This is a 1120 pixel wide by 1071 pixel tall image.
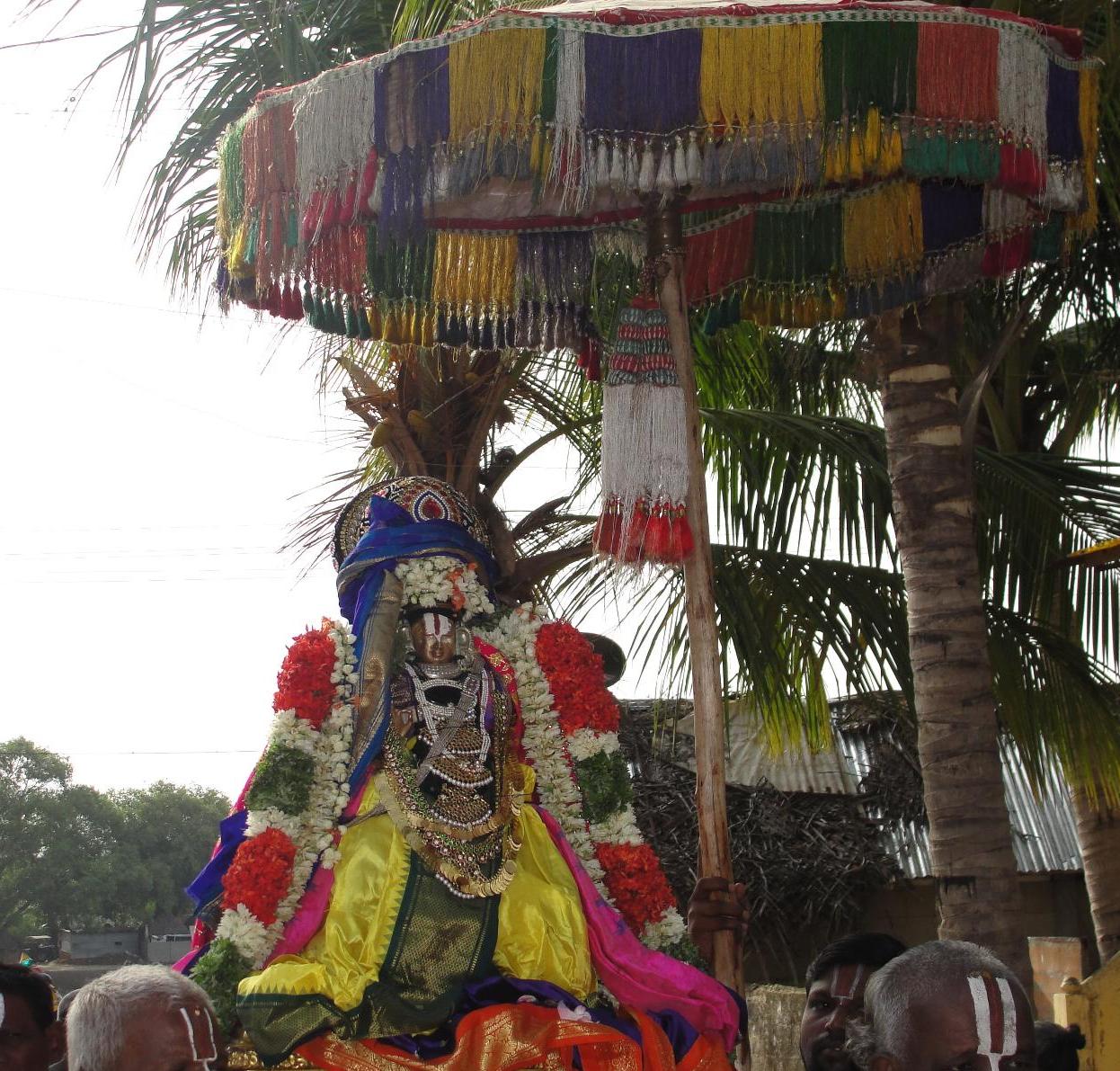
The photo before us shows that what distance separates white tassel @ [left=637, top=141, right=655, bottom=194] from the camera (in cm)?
405

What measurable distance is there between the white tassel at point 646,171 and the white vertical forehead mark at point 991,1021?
2.41 m

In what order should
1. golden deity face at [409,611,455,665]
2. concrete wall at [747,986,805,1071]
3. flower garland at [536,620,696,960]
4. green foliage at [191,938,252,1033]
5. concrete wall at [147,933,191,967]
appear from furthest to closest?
concrete wall at [147,933,191,967], concrete wall at [747,986,805,1071], golden deity face at [409,611,455,665], flower garland at [536,620,696,960], green foliage at [191,938,252,1033]

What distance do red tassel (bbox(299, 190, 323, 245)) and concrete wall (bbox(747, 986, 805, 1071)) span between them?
5039mm

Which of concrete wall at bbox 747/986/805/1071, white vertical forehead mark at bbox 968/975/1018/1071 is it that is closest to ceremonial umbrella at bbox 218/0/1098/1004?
white vertical forehead mark at bbox 968/975/1018/1071

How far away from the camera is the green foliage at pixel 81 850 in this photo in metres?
31.0

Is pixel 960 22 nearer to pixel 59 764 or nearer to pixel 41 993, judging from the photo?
pixel 41 993

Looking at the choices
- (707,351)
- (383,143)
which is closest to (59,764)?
(707,351)

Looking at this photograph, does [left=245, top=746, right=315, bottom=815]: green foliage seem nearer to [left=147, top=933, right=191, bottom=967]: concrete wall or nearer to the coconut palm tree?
the coconut palm tree

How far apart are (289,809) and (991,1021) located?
2657 millimetres

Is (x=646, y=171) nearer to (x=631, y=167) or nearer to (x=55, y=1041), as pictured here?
(x=631, y=167)

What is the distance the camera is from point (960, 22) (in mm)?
3932

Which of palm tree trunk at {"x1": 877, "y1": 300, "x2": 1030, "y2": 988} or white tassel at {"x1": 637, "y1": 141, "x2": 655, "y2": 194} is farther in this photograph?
palm tree trunk at {"x1": 877, "y1": 300, "x2": 1030, "y2": 988}

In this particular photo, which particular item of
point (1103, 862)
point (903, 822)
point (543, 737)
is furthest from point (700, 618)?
point (903, 822)

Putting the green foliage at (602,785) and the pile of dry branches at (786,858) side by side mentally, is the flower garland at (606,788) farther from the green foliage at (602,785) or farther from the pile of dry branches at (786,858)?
the pile of dry branches at (786,858)
